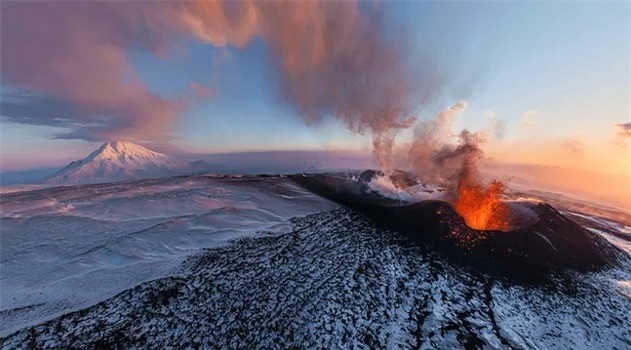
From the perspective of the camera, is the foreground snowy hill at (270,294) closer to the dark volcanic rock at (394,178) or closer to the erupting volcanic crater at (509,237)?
the erupting volcanic crater at (509,237)

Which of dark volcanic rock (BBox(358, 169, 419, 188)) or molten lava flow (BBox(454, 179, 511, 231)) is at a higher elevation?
dark volcanic rock (BBox(358, 169, 419, 188))

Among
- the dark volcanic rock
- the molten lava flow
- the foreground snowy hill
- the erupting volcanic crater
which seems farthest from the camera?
the dark volcanic rock

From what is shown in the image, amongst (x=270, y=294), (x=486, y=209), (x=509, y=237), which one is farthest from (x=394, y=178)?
(x=270, y=294)

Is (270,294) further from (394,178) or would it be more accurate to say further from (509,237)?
(394,178)

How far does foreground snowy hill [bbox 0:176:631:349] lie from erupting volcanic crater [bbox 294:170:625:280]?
178cm

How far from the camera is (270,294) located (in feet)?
59.5

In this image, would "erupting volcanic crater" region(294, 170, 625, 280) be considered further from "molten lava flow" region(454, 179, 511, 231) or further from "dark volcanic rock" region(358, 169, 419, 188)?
"dark volcanic rock" region(358, 169, 419, 188)

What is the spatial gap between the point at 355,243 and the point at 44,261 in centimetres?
2980

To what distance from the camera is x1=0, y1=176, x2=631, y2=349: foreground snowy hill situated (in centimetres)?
1455

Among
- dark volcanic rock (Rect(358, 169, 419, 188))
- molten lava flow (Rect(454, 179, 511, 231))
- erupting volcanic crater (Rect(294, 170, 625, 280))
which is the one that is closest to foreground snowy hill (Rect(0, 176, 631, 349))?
erupting volcanic crater (Rect(294, 170, 625, 280))

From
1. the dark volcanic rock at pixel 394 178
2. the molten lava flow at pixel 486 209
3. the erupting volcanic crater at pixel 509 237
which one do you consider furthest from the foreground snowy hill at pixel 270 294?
the dark volcanic rock at pixel 394 178

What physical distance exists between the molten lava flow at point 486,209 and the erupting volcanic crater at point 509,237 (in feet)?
0.74

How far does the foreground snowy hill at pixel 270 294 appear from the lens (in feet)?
47.7

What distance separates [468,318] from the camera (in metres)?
16.5
